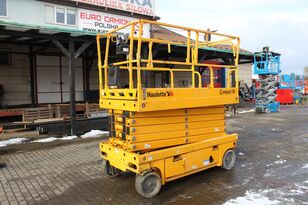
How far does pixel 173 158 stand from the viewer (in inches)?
192

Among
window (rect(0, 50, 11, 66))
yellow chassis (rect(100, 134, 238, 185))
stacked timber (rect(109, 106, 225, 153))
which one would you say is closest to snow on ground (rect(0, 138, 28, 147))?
window (rect(0, 50, 11, 66))

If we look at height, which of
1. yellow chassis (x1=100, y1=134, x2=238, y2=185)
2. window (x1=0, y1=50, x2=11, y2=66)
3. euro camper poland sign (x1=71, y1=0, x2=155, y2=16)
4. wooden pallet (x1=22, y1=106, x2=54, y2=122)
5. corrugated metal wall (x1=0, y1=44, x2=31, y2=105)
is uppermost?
euro camper poland sign (x1=71, y1=0, x2=155, y2=16)

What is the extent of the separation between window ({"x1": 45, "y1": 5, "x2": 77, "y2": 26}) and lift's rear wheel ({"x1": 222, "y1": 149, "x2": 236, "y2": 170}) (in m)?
11.6

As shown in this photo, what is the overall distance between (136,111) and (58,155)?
388 centimetres

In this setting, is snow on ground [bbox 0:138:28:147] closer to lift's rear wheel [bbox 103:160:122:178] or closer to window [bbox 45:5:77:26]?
lift's rear wheel [bbox 103:160:122:178]

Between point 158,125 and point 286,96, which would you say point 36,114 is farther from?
point 286,96

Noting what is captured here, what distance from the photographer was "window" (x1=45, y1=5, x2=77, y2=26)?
14180 millimetres

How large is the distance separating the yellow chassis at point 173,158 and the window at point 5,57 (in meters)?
8.97

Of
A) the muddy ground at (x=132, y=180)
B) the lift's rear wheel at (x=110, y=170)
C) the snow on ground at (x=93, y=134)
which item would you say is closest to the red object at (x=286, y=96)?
the muddy ground at (x=132, y=180)

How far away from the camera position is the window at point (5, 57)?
40.0 feet

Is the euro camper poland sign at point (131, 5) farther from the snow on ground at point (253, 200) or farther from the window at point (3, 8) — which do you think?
the snow on ground at point (253, 200)

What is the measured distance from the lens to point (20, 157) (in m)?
7.29

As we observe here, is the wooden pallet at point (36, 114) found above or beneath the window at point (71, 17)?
beneath

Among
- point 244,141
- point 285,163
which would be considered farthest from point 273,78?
point 285,163
